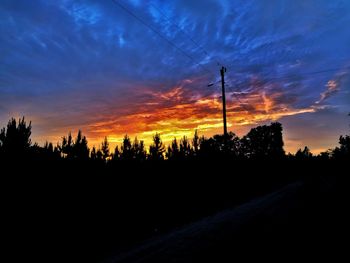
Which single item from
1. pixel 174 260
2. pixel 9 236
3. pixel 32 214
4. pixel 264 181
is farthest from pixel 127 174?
pixel 264 181

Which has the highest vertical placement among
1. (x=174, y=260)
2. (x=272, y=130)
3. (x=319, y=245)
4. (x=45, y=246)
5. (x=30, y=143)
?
(x=272, y=130)

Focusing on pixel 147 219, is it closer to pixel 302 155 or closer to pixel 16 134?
pixel 16 134

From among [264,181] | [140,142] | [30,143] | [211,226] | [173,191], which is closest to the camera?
[211,226]

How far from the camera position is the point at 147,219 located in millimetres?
15484

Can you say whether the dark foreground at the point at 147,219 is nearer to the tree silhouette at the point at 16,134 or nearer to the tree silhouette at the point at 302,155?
the tree silhouette at the point at 16,134

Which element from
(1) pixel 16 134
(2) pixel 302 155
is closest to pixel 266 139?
(2) pixel 302 155

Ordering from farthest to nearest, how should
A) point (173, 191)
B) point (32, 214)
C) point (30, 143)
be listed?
point (30, 143), point (173, 191), point (32, 214)

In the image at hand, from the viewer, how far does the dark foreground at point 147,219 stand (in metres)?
7.41

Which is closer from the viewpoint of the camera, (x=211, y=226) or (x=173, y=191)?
(x=211, y=226)

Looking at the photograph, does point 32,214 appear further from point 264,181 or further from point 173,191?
point 264,181

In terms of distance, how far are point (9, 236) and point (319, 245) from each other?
1102cm

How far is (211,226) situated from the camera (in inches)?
423

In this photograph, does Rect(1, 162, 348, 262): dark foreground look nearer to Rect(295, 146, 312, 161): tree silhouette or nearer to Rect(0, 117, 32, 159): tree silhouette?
Rect(0, 117, 32, 159): tree silhouette

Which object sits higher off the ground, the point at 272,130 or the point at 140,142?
the point at 272,130
